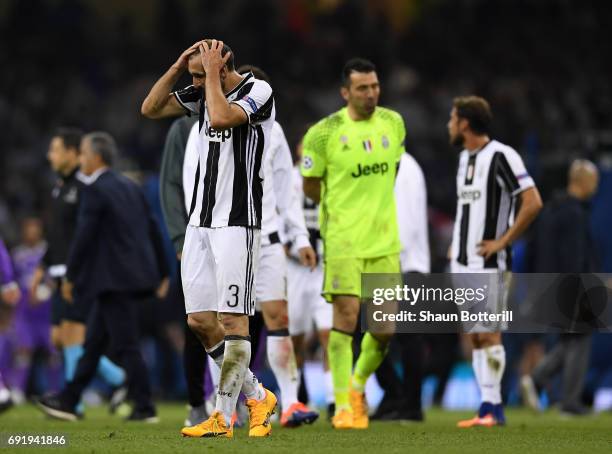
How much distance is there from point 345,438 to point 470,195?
2843 millimetres

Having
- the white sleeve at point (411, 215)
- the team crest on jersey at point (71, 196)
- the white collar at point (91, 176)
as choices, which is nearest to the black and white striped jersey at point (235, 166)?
the white sleeve at point (411, 215)

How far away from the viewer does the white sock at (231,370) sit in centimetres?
736

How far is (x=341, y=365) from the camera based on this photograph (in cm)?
904

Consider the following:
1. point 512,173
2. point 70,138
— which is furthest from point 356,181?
point 70,138

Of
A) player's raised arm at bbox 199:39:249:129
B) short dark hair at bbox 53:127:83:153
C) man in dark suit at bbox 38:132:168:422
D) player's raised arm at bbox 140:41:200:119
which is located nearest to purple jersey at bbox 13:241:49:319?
short dark hair at bbox 53:127:83:153

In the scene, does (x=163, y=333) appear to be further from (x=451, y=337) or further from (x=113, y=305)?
(x=113, y=305)

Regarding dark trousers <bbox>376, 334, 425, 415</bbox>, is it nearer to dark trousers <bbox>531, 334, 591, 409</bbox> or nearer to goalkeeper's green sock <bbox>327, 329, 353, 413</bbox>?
goalkeeper's green sock <bbox>327, 329, 353, 413</bbox>

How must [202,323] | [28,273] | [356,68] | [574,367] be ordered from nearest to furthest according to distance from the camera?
[202,323] < [356,68] < [574,367] < [28,273]

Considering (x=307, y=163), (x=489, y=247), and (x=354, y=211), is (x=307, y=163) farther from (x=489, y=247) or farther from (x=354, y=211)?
(x=489, y=247)

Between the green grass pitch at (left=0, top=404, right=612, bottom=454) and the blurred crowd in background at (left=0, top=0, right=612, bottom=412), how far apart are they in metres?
10.7

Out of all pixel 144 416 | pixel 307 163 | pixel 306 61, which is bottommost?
pixel 144 416

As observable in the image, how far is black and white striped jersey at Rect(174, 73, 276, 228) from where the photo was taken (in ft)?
24.3

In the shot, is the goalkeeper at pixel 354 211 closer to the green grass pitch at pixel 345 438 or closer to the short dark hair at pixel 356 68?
the short dark hair at pixel 356 68

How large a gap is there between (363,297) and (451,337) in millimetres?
5514
